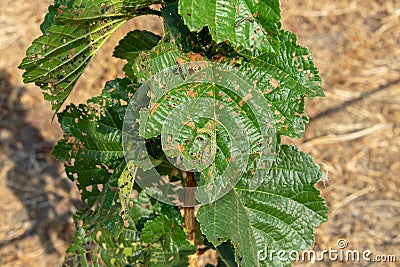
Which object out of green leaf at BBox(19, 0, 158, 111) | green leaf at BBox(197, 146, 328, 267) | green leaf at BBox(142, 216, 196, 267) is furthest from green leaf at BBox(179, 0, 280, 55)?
green leaf at BBox(142, 216, 196, 267)

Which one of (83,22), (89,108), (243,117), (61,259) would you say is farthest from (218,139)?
(61,259)

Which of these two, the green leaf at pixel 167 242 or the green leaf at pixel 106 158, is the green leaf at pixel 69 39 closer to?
the green leaf at pixel 106 158

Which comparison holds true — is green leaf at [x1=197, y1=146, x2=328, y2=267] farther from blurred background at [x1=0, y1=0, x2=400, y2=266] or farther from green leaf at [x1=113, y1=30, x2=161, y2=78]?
blurred background at [x1=0, y1=0, x2=400, y2=266]

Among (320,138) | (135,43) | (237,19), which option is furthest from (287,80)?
(320,138)

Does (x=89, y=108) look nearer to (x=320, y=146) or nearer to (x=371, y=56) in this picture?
(x=320, y=146)

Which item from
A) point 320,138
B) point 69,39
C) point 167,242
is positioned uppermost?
point 320,138

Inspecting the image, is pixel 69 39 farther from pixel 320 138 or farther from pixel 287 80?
pixel 320 138
